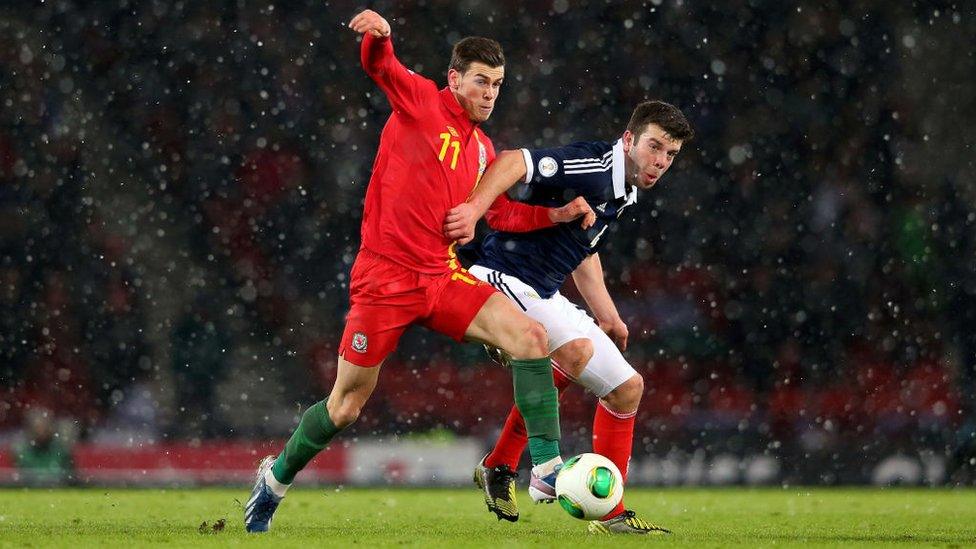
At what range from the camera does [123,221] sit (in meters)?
11.8

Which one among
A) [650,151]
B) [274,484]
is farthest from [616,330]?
[274,484]

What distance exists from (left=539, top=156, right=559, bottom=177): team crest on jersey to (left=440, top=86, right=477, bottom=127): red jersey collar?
31 centimetres

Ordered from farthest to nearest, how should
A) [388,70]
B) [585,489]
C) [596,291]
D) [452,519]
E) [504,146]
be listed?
[504,146] < [452,519] < [596,291] < [388,70] < [585,489]

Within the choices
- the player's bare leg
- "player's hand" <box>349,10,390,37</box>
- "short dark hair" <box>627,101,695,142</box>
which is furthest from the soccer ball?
"player's hand" <box>349,10,390,37</box>

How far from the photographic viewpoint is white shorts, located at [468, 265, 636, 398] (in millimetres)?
4730

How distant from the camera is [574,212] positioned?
4.61 meters

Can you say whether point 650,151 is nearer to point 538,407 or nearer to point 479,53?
point 479,53

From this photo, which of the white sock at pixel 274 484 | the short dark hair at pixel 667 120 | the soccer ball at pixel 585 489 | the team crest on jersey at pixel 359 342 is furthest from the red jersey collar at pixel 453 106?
the white sock at pixel 274 484

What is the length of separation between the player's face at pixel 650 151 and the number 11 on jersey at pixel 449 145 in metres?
0.68

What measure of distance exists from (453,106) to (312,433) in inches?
49.1

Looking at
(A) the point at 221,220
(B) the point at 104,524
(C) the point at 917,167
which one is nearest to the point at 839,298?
(C) the point at 917,167

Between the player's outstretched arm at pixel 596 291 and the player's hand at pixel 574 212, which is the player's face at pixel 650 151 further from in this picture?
the player's outstretched arm at pixel 596 291

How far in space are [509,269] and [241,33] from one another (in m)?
8.67

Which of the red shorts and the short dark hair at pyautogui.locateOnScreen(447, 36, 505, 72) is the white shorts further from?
the short dark hair at pyautogui.locateOnScreen(447, 36, 505, 72)
